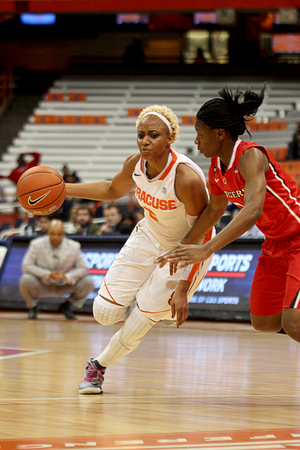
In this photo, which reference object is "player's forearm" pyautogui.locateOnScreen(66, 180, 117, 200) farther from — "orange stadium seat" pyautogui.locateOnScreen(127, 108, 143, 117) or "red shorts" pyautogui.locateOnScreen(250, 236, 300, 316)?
"orange stadium seat" pyautogui.locateOnScreen(127, 108, 143, 117)

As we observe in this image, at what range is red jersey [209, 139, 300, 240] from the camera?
3686 mm

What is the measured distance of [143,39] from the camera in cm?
2472

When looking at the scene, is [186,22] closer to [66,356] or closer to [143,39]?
[143,39]

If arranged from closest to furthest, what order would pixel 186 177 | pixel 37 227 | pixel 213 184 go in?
pixel 213 184 < pixel 186 177 < pixel 37 227

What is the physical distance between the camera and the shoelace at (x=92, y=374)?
165 inches

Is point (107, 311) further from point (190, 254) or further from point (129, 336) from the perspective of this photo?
point (190, 254)

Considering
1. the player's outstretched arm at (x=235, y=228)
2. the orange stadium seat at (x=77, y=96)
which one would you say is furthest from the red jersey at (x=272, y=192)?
the orange stadium seat at (x=77, y=96)

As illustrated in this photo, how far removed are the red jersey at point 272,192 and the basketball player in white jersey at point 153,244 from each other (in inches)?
10.9

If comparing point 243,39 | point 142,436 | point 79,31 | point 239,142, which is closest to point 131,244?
point 239,142

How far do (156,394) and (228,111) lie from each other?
74.0 inches

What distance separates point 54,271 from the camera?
884 centimetres

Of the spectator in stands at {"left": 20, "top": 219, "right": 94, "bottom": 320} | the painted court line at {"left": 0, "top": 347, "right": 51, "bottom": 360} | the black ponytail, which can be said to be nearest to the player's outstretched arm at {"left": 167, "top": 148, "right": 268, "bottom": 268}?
the black ponytail

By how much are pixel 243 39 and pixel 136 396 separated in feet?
66.8

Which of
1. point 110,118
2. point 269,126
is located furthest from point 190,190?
point 110,118
